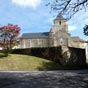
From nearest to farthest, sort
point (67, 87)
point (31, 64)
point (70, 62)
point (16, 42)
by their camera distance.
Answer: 1. point (67, 87)
2. point (31, 64)
3. point (70, 62)
4. point (16, 42)

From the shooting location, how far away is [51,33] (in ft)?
321

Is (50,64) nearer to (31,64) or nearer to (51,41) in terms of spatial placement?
(31,64)

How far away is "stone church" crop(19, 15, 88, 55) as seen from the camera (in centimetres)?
9250

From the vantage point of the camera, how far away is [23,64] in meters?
32.9

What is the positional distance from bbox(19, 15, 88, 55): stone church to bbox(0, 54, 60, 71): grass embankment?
54.0m

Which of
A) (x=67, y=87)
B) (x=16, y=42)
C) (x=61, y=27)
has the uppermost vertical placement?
(x=61, y=27)

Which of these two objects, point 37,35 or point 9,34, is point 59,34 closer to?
point 37,35

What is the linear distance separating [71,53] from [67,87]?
78.8 ft

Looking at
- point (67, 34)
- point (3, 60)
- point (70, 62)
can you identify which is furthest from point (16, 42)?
point (67, 34)

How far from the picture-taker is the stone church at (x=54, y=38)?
92.5 meters

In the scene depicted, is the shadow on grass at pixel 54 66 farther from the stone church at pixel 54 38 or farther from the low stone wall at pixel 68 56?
Answer: the stone church at pixel 54 38

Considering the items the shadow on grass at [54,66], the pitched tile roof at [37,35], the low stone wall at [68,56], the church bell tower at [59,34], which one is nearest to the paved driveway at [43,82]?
the shadow on grass at [54,66]

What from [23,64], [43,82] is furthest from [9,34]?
[43,82]

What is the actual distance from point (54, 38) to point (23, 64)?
203ft
